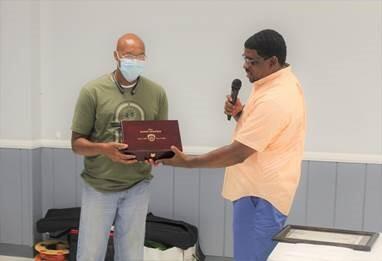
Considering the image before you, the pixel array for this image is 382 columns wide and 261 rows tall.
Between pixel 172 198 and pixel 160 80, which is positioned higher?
pixel 160 80

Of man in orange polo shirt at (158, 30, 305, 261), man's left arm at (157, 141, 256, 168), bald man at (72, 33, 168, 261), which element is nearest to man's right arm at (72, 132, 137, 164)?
bald man at (72, 33, 168, 261)

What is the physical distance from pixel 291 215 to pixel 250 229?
49.2 inches

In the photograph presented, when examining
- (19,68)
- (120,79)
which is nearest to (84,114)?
(120,79)

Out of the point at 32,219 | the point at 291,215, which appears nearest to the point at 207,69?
the point at 291,215

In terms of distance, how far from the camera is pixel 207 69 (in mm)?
3254

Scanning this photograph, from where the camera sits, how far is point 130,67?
2.31 m

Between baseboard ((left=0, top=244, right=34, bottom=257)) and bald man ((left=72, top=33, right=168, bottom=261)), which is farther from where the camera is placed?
baseboard ((left=0, top=244, right=34, bottom=257))

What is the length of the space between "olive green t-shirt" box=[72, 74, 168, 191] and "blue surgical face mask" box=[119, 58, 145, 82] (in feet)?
0.24

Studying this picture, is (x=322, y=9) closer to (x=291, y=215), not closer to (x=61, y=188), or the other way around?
(x=291, y=215)

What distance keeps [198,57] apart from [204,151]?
59 centimetres

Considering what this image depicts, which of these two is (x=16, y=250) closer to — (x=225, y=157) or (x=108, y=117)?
(x=108, y=117)

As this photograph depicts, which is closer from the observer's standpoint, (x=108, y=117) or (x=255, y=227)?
(x=255, y=227)

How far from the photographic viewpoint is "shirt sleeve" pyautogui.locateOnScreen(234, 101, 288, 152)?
1865 millimetres

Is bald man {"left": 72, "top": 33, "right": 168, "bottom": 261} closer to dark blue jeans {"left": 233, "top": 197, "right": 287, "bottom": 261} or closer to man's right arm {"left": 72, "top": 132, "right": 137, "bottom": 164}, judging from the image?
man's right arm {"left": 72, "top": 132, "right": 137, "bottom": 164}
